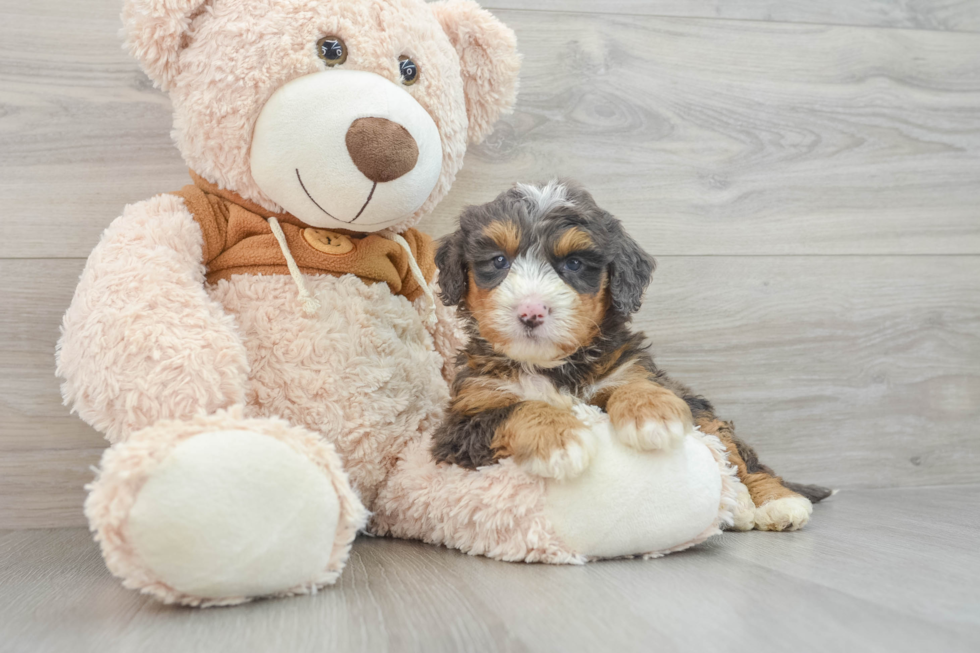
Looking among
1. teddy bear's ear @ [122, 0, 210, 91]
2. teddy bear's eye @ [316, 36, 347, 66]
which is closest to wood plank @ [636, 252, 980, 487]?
teddy bear's eye @ [316, 36, 347, 66]

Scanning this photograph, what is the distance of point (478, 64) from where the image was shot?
5.97 feet

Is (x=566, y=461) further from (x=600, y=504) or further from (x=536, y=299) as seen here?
(x=536, y=299)

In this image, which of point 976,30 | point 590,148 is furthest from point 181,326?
point 976,30

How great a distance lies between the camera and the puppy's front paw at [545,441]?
4.35 ft

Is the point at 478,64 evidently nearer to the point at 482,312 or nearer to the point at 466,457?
the point at 482,312

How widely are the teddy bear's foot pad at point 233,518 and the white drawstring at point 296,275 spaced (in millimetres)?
470

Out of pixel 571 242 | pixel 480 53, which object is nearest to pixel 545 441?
pixel 571 242

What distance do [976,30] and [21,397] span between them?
298cm

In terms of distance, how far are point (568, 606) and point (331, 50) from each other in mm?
1132

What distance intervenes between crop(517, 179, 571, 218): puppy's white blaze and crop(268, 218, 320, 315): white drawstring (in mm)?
489

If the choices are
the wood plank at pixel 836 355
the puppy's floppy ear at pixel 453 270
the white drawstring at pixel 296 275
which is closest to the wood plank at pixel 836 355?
the wood plank at pixel 836 355

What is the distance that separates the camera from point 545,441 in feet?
4.39

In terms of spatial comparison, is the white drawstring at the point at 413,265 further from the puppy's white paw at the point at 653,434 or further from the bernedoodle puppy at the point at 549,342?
the puppy's white paw at the point at 653,434

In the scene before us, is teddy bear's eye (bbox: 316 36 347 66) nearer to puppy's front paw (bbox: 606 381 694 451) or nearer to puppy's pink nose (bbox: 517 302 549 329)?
puppy's pink nose (bbox: 517 302 549 329)
